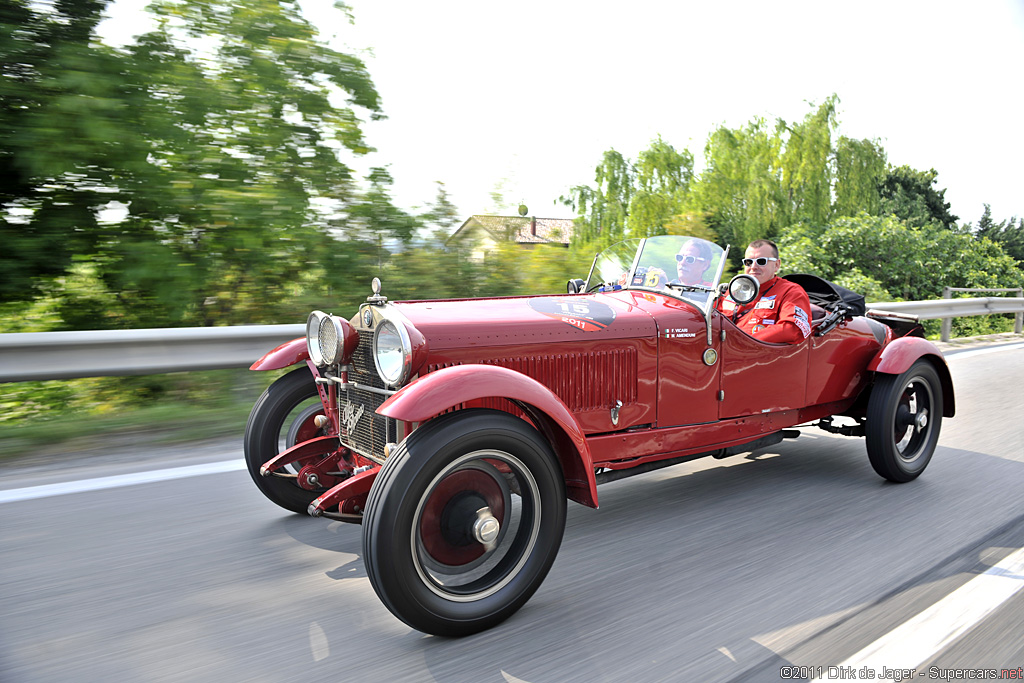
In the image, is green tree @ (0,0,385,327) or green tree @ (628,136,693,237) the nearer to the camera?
green tree @ (0,0,385,327)

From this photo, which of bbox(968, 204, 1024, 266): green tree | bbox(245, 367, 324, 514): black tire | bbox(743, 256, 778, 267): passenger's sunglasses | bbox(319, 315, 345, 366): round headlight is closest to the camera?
bbox(319, 315, 345, 366): round headlight

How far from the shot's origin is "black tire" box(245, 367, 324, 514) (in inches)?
142

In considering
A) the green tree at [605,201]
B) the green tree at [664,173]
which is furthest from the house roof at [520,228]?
the green tree at [664,173]

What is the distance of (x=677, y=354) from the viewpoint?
3.71m

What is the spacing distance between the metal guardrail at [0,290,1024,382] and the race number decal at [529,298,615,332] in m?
2.66

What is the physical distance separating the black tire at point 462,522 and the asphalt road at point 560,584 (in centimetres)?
14

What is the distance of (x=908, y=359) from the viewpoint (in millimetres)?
4527

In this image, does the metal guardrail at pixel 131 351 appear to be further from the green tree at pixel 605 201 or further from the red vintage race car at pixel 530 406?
the green tree at pixel 605 201

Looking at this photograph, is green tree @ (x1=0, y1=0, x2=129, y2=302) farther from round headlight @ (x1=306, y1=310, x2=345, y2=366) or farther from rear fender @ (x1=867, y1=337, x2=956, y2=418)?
rear fender @ (x1=867, y1=337, x2=956, y2=418)

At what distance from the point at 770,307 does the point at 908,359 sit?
98cm

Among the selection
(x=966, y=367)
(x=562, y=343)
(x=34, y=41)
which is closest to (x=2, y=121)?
(x=34, y=41)

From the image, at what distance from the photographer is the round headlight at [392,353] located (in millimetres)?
2920

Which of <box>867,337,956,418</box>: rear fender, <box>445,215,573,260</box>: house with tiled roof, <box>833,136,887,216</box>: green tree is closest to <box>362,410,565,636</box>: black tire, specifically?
<box>867,337,956,418</box>: rear fender

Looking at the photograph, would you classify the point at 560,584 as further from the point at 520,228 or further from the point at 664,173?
the point at 664,173
